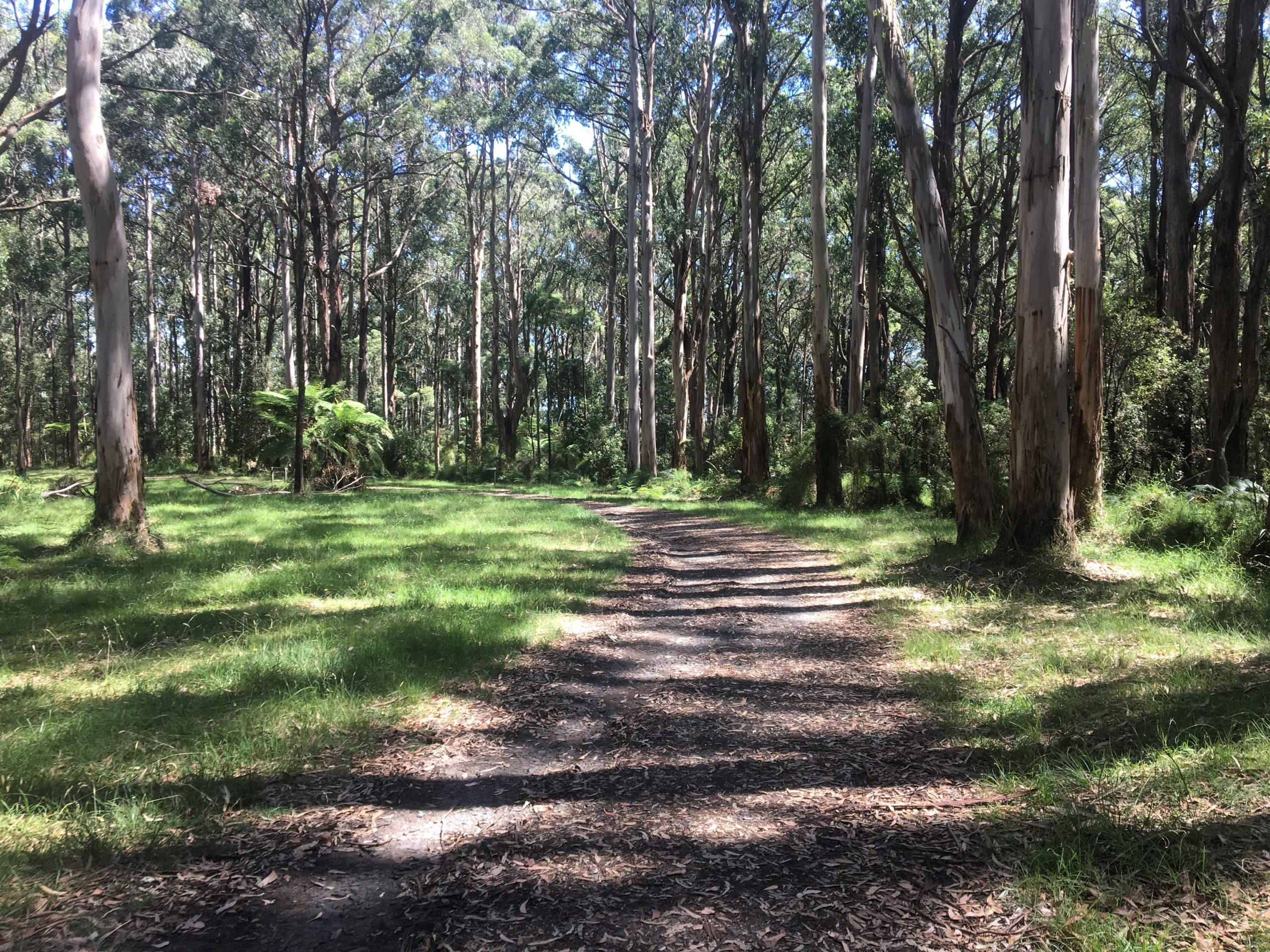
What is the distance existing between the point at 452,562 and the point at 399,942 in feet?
21.2

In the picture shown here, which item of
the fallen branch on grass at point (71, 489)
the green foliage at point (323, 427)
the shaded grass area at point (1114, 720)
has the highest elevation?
the green foliage at point (323, 427)

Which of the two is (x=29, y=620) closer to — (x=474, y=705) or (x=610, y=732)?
(x=474, y=705)

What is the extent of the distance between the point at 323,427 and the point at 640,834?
18.6 meters

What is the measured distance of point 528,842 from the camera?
110 inches

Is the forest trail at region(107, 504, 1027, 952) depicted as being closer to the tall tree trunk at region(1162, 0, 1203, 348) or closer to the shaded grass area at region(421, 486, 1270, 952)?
the shaded grass area at region(421, 486, 1270, 952)

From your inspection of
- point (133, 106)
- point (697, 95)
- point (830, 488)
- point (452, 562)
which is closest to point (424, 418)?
point (133, 106)

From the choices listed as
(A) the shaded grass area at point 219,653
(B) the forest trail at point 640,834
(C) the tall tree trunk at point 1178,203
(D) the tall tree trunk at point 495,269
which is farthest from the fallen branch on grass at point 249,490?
(C) the tall tree trunk at point 1178,203

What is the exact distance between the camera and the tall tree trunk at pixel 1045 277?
23.2ft

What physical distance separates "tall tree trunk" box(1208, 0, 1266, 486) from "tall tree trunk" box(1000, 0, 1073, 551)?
169 inches

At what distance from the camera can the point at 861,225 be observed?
17312 mm

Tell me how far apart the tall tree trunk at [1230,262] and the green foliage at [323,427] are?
59.1 feet

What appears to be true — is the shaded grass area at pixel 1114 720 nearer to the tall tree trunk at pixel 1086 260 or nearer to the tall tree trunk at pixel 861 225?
the tall tree trunk at pixel 1086 260

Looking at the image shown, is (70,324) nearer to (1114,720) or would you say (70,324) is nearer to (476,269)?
(476,269)

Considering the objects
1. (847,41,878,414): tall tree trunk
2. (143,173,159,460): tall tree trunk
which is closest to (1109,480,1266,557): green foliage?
(847,41,878,414): tall tree trunk
